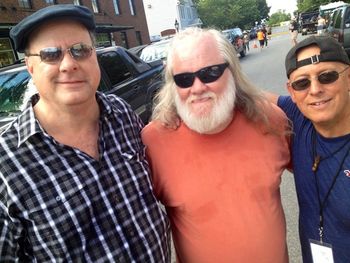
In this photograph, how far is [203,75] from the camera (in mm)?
2229

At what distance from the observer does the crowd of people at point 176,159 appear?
1678 mm

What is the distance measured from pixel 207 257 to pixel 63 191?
37.6 inches

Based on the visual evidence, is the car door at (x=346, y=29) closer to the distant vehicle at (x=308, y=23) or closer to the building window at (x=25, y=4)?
the building window at (x=25, y=4)

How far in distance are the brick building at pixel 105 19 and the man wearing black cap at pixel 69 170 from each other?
11972mm

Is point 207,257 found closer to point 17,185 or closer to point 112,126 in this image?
point 112,126

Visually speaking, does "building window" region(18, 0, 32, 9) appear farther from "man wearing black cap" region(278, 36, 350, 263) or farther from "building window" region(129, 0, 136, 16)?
"man wearing black cap" region(278, 36, 350, 263)

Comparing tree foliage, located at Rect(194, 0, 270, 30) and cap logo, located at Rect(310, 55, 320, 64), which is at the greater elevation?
tree foliage, located at Rect(194, 0, 270, 30)

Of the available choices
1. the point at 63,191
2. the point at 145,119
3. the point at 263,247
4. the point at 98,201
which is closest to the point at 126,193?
the point at 98,201

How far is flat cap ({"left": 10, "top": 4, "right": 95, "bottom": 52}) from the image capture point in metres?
1.75

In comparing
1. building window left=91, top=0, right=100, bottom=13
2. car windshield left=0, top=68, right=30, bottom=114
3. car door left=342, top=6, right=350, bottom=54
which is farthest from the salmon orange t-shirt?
building window left=91, top=0, right=100, bottom=13

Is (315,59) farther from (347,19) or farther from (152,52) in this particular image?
(347,19)

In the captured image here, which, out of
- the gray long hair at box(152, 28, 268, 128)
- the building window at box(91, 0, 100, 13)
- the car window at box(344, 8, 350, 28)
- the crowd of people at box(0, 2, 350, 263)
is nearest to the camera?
the crowd of people at box(0, 2, 350, 263)

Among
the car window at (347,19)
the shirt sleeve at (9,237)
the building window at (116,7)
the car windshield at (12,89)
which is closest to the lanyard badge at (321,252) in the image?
the shirt sleeve at (9,237)

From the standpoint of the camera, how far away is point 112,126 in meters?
2.05
